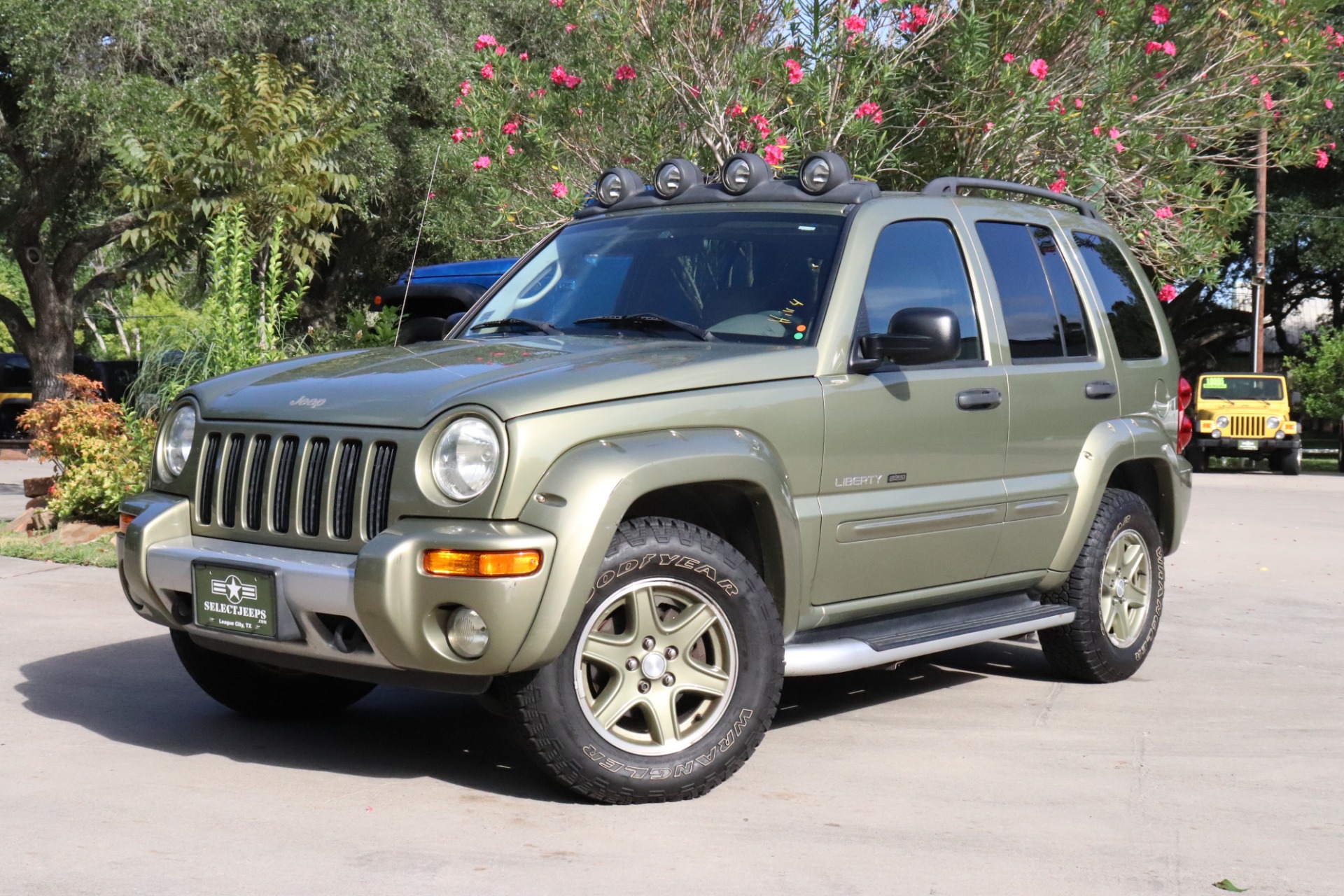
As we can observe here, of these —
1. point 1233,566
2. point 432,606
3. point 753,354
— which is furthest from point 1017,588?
point 1233,566

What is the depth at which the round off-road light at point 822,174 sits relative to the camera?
226 inches

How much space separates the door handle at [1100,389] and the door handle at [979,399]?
687 millimetres

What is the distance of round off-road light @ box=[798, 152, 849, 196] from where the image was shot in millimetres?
5738

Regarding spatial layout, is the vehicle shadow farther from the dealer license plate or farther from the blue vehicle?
the blue vehicle

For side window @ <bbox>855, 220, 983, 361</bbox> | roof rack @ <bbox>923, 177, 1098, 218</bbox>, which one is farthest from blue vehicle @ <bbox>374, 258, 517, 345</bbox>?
side window @ <bbox>855, 220, 983, 361</bbox>

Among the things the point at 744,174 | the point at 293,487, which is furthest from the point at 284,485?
the point at 744,174

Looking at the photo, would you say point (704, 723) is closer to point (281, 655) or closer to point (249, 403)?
point (281, 655)

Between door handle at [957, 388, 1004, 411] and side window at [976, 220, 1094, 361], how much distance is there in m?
0.28

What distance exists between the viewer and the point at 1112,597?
6738 millimetres

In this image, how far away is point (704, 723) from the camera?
479cm

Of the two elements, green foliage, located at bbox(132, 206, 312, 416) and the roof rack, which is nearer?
the roof rack

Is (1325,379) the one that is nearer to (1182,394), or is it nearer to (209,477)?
(1182,394)

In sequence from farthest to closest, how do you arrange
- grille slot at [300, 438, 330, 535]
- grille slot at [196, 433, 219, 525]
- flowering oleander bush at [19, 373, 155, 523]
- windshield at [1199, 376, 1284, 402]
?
windshield at [1199, 376, 1284, 402] → flowering oleander bush at [19, 373, 155, 523] → grille slot at [196, 433, 219, 525] → grille slot at [300, 438, 330, 535]

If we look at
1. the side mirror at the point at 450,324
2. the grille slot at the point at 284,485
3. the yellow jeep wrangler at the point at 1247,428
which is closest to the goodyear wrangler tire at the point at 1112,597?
the side mirror at the point at 450,324
